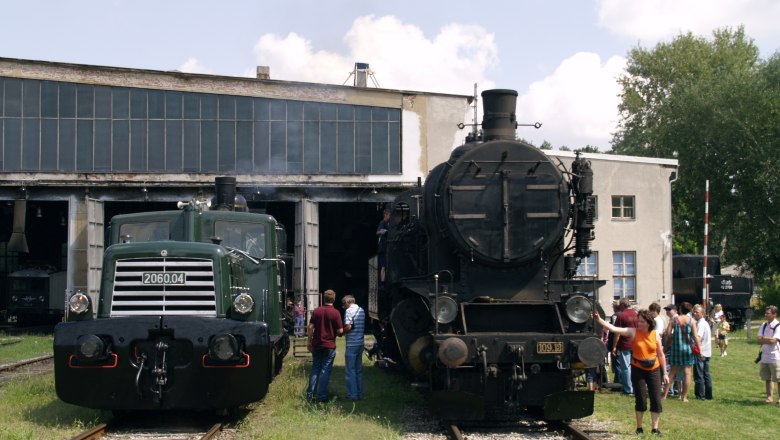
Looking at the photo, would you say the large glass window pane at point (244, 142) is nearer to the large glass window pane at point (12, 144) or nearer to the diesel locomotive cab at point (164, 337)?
the large glass window pane at point (12, 144)

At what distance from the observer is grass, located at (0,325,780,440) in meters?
10.2

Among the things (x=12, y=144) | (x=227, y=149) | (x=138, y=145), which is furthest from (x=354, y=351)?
(x=12, y=144)

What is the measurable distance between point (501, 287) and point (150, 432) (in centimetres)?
463

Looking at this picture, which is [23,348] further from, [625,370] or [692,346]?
[692,346]

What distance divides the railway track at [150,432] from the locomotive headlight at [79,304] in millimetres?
1365

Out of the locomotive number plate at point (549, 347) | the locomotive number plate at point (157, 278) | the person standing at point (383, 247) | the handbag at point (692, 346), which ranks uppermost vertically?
the person standing at point (383, 247)

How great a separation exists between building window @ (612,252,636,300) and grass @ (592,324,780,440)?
13994mm

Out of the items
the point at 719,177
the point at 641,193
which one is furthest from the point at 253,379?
the point at 719,177

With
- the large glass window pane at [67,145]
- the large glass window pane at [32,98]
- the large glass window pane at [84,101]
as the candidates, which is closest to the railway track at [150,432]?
the large glass window pane at [67,145]

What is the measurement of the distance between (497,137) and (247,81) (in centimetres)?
1990

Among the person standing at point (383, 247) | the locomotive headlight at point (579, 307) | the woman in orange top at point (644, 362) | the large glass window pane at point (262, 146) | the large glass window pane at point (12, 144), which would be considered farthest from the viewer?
the large glass window pane at point (262, 146)

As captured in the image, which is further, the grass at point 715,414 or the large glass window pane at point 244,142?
the large glass window pane at point 244,142

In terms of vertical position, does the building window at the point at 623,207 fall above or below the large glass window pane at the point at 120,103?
below

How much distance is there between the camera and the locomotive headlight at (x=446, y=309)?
10523 mm
